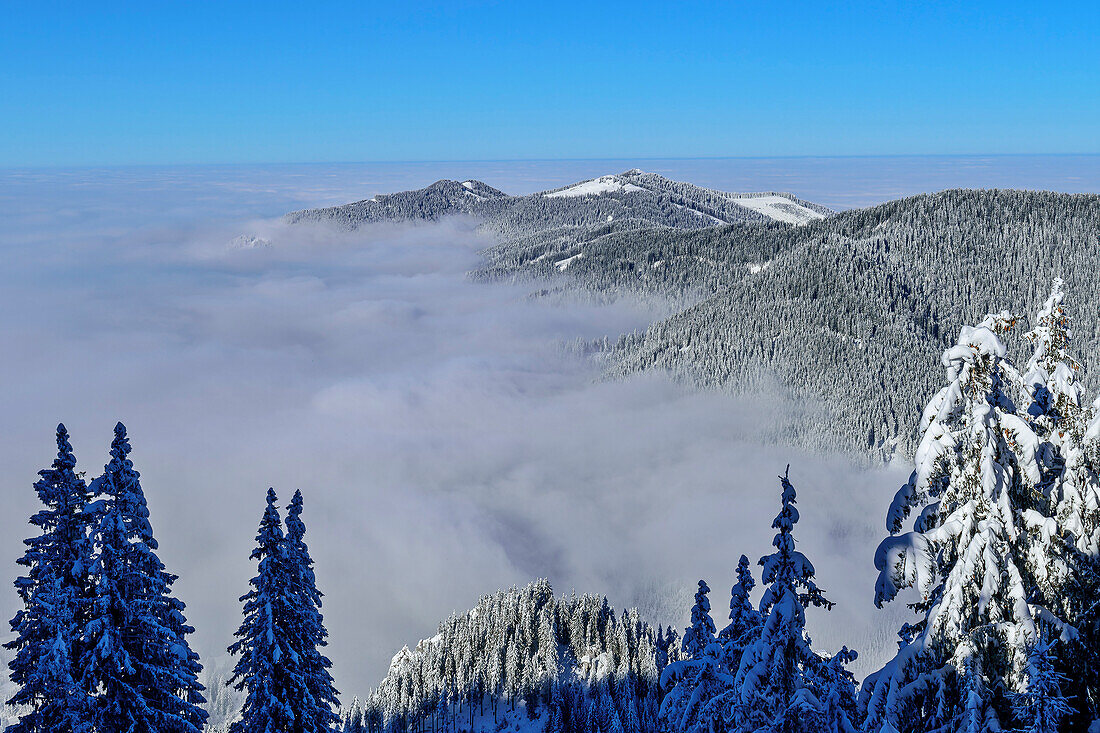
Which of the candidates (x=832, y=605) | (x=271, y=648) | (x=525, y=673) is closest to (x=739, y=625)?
(x=832, y=605)

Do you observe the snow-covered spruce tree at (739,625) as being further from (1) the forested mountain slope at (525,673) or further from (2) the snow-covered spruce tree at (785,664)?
(1) the forested mountain slope at (525,673)

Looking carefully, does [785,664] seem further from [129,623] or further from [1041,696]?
[129,623]

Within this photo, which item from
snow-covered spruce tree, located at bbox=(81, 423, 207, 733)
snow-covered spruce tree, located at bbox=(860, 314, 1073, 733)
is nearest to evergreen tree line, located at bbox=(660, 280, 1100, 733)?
snow-covered spruce tree, located at bbox=(860, 314, 1073, 733)

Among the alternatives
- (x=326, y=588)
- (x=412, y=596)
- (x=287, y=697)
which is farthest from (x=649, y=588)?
(x=287, y=697)

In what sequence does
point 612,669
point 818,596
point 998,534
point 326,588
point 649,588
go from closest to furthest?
point 998,534 → point 818,596 → point 612,669 → point 649,588 → point 326,588

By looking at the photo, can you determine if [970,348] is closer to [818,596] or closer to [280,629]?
[818,596]

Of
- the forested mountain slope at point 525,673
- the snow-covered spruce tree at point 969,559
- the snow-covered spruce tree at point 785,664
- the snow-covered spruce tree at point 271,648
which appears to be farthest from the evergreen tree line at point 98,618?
the forested mountain slope at point 525,673

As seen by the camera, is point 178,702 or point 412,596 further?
point 412,596
